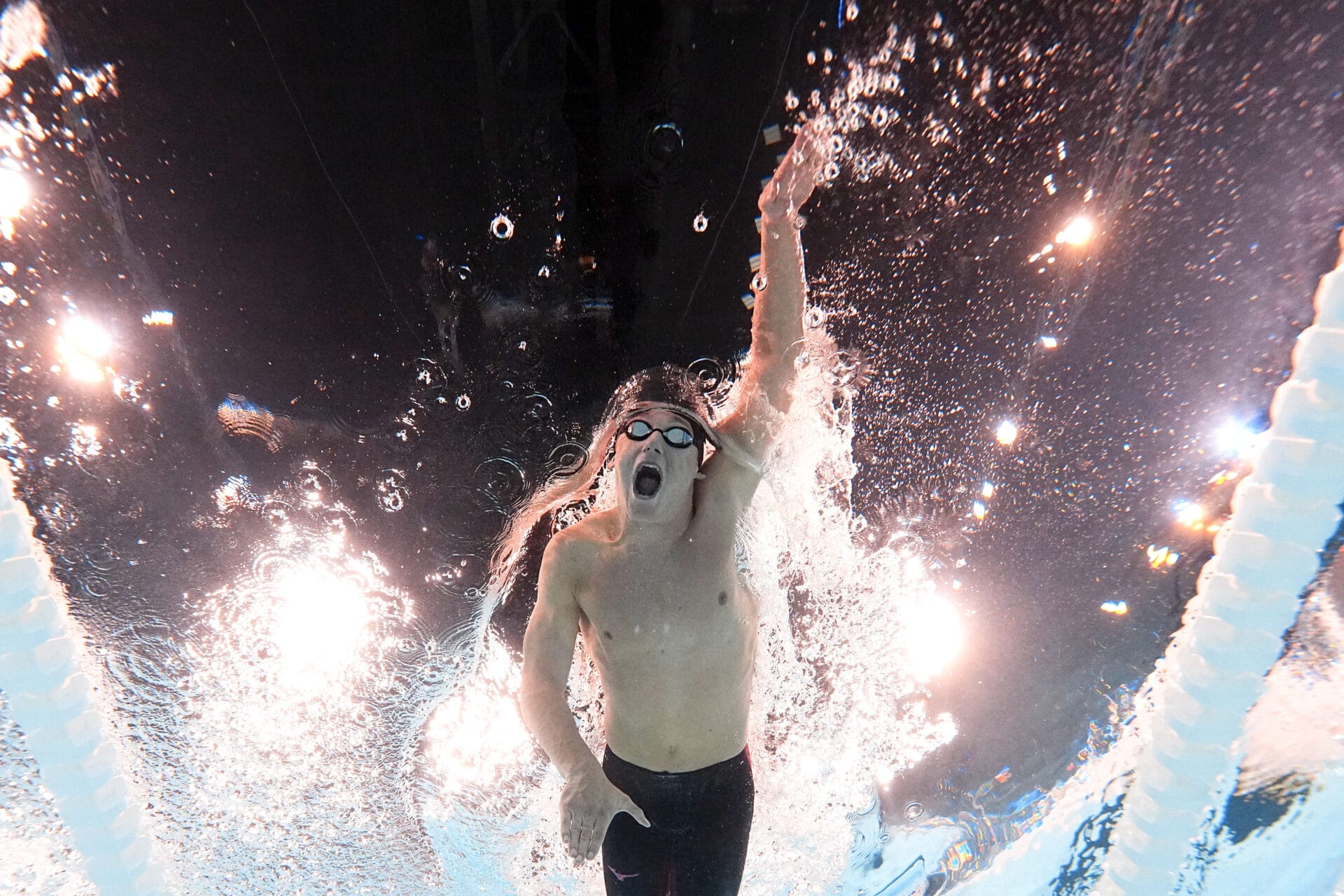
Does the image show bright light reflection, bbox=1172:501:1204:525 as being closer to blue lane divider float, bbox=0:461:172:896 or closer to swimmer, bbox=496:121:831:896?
swimmer, bbox=496:121:831:896

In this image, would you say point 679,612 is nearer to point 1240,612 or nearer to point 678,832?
point 678,832

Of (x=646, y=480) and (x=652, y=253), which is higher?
(x=652, y=253)

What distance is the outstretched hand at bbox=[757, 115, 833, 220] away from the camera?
1.37 metres

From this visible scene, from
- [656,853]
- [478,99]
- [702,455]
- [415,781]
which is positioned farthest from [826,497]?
[415,781]

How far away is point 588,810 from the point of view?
1.20 metres

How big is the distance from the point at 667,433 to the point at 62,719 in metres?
1.77

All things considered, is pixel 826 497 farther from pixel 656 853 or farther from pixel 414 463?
pixel 414 463

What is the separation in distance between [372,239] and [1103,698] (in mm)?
2388

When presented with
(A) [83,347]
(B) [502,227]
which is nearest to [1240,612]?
(B) [502,227]

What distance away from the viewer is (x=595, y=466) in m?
1.77

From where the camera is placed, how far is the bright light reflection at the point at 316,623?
74.4 inches

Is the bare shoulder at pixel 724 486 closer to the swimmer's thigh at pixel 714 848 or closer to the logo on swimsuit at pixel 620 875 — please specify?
the swimmer's thigh at pixel 714 848

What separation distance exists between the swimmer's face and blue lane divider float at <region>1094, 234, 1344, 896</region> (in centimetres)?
136

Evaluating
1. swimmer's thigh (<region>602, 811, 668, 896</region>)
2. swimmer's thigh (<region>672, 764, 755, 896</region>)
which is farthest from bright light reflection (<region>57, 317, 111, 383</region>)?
swimmer's thigh (<region>672, 764, 755, 896</region>)
